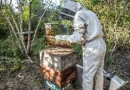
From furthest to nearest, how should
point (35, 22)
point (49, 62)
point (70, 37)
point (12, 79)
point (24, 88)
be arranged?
point (35, 22) < point (12, 79) < point (24, 88) < point (49, 62) < point (70, 37)

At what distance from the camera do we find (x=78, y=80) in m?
3.08

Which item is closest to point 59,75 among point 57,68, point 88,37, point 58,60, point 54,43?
point 57,68

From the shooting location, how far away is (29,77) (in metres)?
3.35

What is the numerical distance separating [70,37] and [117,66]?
253 centimetres

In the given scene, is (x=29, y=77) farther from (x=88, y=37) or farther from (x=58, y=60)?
(x=88, y=37)

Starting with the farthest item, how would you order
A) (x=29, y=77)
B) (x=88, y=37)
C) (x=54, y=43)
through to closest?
(x=54, y=43) < (x=29, y=77) < (x=88, y=37)

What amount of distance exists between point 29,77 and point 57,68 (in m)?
1.12

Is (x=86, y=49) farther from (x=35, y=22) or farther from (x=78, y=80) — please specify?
(x=35, y=22)

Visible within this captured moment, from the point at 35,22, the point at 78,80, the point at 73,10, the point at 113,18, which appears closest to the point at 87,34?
the point at 73,10

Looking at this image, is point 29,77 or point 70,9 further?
point 29,77

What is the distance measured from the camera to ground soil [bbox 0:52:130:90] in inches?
120

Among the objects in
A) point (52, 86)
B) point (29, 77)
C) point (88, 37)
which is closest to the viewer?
point (88, 37)

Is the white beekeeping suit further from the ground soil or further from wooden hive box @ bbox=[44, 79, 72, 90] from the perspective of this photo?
the ground soil

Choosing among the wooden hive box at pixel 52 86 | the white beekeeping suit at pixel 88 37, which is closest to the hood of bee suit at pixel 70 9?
the white beekeeping suit at pixel 88 37
